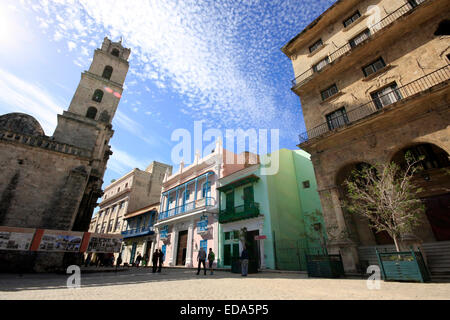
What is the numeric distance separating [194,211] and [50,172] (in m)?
11.1

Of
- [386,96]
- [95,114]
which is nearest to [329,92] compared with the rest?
[386,96]

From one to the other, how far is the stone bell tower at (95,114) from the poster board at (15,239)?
20.0ft

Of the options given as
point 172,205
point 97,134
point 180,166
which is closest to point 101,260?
point 172,205

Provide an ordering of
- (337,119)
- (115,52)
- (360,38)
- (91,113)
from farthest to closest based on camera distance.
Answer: (115,52) → (91,113) → (360,38) → (337,119)

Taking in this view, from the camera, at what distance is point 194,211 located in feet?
62.2

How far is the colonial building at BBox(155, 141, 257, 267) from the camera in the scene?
18.1 m

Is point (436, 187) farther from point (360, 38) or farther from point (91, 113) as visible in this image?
point (91, 113)

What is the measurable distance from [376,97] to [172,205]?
21.1 metres

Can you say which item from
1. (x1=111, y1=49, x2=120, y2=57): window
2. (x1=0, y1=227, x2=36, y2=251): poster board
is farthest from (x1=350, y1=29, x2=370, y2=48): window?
(x1=111, y1=49, x2=120, y2=57): window

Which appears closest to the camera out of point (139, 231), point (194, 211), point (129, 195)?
point (194, 211)

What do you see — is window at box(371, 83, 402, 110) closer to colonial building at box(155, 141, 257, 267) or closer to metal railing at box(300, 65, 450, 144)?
metal railing at box(300, 65, 450, 144)

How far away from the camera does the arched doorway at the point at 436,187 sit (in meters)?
9.72

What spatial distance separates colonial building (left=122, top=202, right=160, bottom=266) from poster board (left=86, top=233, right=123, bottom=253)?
1383 cm

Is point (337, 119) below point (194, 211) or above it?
above
